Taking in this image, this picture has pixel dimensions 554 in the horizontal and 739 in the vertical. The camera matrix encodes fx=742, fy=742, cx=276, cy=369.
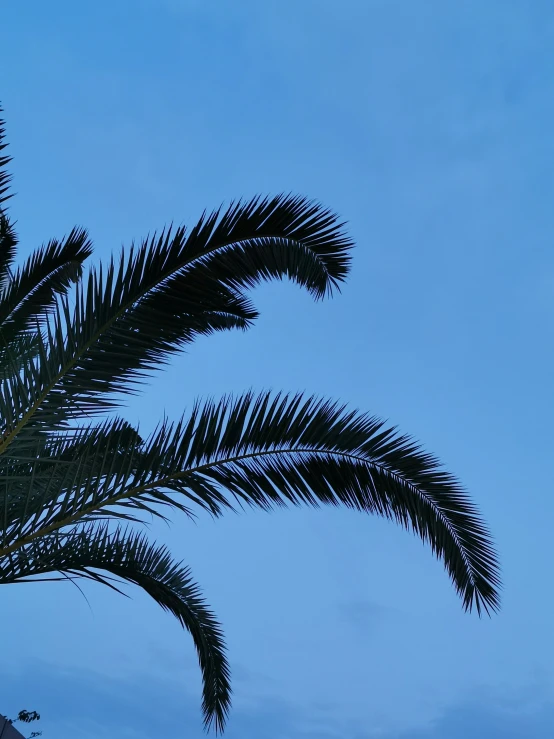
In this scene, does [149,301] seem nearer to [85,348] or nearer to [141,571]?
[85,348]

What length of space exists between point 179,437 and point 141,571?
1607mm

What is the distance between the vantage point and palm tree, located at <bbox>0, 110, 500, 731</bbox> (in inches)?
171

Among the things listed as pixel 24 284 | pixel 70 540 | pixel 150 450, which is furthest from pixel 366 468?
pixel 24 284

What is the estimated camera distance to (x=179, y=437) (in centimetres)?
473

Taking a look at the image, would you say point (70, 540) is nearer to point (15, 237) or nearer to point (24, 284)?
point (24, 284)

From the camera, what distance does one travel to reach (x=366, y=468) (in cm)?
494

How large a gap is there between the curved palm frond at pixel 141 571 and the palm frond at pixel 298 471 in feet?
1.56

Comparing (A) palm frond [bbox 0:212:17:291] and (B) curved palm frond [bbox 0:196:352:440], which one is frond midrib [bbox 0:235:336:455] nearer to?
(B) curved palm frond [bbox 0:196:352:440]

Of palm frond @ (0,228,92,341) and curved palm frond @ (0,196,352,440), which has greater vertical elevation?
palm frond @ (0,228,92,341)

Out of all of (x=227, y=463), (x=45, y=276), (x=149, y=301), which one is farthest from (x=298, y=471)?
(x=45, y=276)

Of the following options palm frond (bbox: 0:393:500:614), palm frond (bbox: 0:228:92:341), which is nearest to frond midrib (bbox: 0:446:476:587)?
palm frond (bbox: 0:393:500:614)

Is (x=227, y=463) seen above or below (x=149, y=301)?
below

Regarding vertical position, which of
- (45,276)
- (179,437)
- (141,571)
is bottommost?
(141,571)

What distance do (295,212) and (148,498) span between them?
79.1 inches
